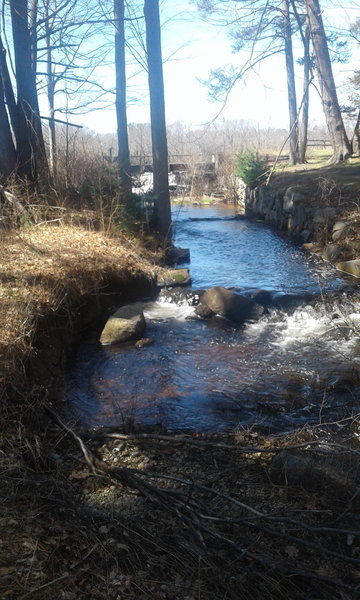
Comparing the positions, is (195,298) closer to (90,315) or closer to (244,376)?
(90,315)

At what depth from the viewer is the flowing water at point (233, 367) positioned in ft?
17.3

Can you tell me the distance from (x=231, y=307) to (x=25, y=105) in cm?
739

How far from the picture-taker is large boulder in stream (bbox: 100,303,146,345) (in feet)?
24.5

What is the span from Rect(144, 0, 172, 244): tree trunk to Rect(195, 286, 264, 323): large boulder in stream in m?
3.94

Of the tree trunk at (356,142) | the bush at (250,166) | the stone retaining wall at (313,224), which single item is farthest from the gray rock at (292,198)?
the bush at (250,166)

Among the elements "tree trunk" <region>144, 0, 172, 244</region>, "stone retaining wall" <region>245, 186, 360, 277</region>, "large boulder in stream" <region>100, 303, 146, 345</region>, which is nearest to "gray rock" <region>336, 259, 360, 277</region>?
"stone retaining wall" <region>245, 186, 360, 277</region>

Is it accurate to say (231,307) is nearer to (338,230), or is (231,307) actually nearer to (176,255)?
(176,255)

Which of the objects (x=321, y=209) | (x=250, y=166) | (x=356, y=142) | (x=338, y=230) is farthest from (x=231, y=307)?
(x=250, y=166)

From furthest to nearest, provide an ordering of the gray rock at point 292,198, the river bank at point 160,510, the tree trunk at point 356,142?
the tree trunk at point 356,142 < the gray rock at point 292,198 < the river bank at point 160,510

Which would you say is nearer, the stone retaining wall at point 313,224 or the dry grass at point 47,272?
the dry grass at point 47,272

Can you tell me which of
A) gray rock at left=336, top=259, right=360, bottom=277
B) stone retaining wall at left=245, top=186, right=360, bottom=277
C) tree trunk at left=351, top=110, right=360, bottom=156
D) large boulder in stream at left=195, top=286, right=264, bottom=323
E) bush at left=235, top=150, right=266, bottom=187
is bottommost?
large boulder in stream at left=195, top=286, right=264, bottom=323

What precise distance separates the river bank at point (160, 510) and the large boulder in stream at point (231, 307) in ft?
12.5

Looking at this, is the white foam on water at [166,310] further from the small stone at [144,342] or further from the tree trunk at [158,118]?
the tree trunk at [158,118]

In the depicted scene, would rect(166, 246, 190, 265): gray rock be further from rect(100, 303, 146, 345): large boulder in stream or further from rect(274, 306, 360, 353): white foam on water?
rect(100, 303, 146, 345): large boulder in stream
